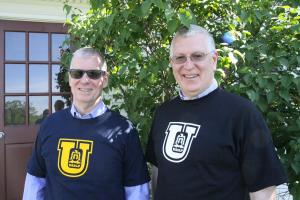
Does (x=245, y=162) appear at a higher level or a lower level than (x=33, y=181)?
higher

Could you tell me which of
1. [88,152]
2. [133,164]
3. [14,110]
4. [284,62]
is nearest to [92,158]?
[88,152]

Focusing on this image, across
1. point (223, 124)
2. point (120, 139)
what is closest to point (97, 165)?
point (120, 139)

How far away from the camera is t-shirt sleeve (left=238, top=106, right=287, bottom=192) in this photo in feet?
5.45

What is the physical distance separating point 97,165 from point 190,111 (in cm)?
56

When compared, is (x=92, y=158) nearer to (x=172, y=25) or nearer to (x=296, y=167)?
(x=172, y=25)

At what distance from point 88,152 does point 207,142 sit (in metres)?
0.65

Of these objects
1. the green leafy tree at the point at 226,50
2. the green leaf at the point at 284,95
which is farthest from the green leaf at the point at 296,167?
the green leaf at the point at 284,95

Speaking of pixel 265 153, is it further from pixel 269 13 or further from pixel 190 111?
pixel 269 13

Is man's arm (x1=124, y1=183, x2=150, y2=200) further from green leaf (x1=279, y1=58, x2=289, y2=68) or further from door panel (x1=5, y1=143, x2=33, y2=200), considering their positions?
door panel (x1=5, y1=143, x2=33, y2=200)

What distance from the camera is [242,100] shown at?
1.76 m

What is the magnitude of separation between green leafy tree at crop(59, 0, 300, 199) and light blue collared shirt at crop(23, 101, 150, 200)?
42 cm

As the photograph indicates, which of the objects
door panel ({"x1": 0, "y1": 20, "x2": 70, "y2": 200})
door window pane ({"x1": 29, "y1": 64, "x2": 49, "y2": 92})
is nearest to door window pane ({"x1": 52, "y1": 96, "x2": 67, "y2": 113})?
door panel ({"x1": 0, "y1": 20, "x2": 70, "y2": 200})

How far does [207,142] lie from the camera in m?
1.73

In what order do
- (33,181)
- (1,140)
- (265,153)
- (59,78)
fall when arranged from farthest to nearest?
(59,78) < (1,140) < (33,181) < (265,153)
